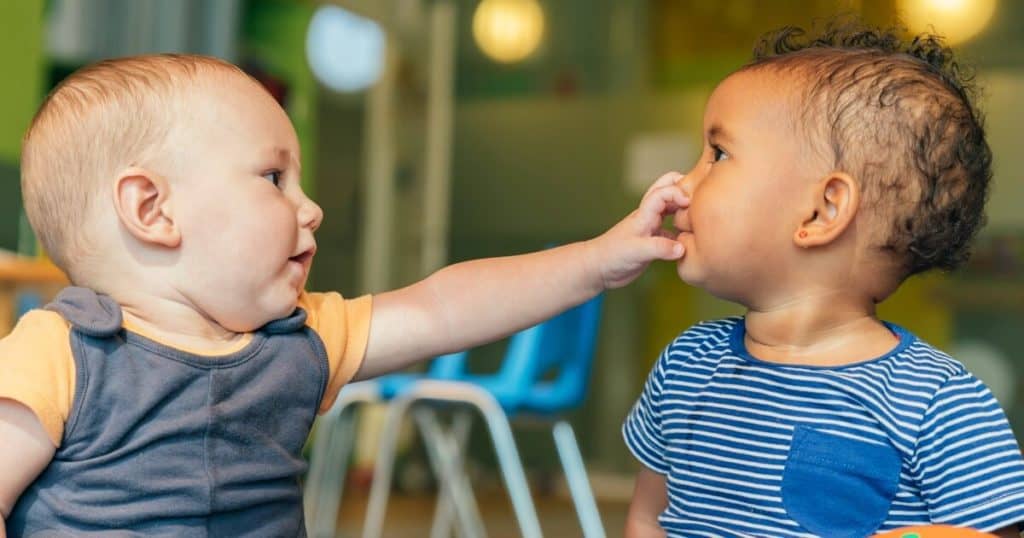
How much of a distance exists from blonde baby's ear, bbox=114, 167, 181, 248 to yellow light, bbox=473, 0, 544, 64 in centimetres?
488

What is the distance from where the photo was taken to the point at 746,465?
3.52 feet

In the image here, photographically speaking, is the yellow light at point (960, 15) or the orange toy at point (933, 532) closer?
the orange toy at point (933, 532)

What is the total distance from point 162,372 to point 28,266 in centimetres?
141

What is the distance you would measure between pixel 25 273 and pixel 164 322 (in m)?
1.34

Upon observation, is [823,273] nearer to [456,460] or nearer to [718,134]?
[718,134]

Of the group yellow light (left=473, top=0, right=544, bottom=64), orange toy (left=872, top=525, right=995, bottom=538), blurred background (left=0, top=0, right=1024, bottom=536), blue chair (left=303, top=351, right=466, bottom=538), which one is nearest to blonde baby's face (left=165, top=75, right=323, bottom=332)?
orange toy (left=872, top=525, right=995, bottom=538)

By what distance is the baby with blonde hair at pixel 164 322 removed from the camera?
92cm

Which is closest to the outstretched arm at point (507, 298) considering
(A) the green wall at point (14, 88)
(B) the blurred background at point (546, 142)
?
(A) the green wall at point (14, 88)

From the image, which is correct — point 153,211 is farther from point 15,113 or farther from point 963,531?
point 15,113

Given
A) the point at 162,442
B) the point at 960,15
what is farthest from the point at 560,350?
the point at 960,15

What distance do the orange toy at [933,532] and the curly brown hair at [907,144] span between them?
285 mm

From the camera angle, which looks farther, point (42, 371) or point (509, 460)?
point (509, 460)

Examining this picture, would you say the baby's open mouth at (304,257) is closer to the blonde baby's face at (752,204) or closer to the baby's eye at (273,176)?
the baby's eye at (273,176)

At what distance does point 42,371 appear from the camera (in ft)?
2.94
